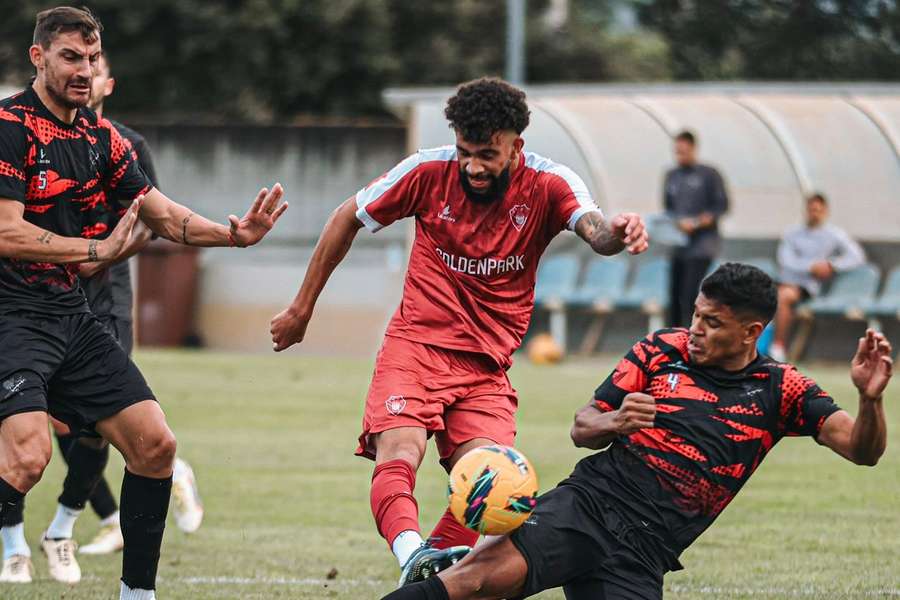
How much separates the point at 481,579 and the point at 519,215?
165 cm

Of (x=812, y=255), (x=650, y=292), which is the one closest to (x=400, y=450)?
(x=812, y=255)

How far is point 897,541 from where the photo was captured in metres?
8.42

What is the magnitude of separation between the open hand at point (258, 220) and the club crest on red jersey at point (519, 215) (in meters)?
0.94

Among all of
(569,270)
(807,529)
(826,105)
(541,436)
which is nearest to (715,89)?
(826,105)

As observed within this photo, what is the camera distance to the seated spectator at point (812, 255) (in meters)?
19.2

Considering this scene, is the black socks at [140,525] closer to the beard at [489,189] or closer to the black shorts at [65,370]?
the black shorts at [65,370]

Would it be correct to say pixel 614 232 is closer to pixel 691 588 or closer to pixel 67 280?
pixel 691 588

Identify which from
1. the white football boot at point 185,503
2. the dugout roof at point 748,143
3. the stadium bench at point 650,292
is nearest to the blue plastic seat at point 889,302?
the dugout roof at point 748,143

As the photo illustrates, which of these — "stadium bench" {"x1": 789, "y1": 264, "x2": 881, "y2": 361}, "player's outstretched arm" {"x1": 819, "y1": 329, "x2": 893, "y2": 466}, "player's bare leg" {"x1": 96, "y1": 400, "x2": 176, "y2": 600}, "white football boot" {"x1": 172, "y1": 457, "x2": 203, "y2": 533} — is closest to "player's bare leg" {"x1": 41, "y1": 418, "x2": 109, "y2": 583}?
"white football boot" {"x1": 172, "y1": 457, "x2": 203, "y2": 533}

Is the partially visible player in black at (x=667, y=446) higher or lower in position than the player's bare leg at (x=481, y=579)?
higher

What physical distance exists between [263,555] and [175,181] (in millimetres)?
18103

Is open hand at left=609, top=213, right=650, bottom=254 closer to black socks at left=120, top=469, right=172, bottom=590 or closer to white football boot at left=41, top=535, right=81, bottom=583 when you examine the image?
black socks at left=120, top=469, right=172, bottom=590

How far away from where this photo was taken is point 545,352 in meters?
20.8

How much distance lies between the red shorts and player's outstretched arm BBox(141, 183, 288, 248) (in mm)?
719
